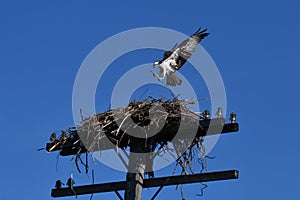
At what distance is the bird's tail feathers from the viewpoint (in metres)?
10.0

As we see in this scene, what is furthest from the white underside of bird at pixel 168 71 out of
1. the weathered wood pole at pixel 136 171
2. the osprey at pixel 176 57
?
the weathered wood pole at pixel 136 171

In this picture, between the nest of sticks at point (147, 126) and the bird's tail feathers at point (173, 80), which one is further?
the bird's tail feathers at point (173, 80)

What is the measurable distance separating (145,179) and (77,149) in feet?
3.68

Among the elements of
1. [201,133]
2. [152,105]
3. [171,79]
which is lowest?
[201,133]

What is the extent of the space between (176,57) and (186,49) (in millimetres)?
222

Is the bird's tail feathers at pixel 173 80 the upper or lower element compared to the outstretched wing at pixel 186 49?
lower

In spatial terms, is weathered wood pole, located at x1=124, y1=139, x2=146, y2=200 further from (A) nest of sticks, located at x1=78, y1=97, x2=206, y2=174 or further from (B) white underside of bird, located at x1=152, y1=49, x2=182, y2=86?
(B) white underside of bird, located at x1=152, y1=49, x2=182, y2=86

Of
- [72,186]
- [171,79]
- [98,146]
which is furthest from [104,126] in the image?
[171,79]

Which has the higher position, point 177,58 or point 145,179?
point 177,58

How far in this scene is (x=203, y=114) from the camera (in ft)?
27.8

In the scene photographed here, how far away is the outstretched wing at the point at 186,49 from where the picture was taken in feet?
34.3

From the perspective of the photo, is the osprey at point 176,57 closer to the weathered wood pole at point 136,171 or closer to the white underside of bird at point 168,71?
the white underside of bird at point 168,71

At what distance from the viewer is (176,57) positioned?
10422mm

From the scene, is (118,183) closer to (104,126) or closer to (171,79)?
(104,126)
